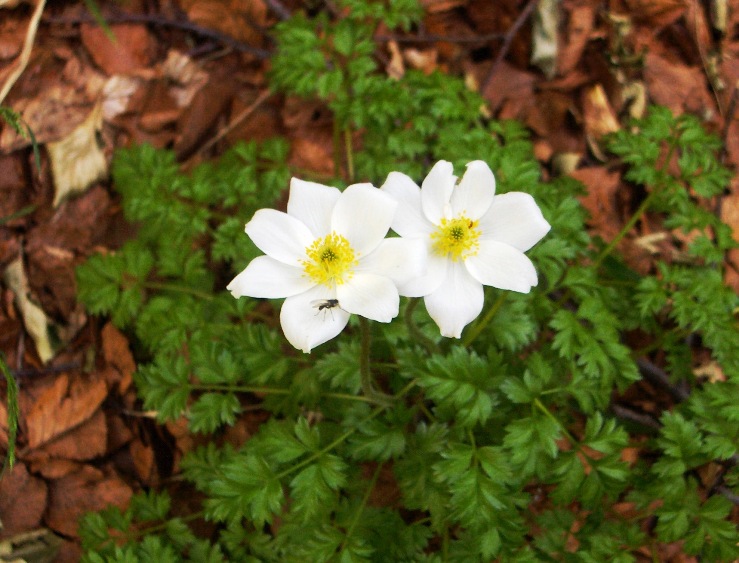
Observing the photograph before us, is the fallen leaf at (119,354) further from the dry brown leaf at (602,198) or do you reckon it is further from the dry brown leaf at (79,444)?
the dry brown leaf at (602,198)

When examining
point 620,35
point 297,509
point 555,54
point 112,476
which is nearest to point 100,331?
point 112,476

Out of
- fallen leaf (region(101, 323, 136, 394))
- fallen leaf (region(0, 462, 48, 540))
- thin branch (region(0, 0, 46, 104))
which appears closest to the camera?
fallen leaf (region(0, 462, 48, 540))

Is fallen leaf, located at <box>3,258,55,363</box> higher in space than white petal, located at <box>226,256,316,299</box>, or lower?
lower

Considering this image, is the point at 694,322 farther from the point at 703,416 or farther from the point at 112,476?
the point at 112,476

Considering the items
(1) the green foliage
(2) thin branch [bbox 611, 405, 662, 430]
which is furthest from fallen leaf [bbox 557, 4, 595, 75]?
(2) thin branch [bbox 611, 405, 662, 430]

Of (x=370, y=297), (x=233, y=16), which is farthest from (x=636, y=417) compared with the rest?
(x=233, y=16)

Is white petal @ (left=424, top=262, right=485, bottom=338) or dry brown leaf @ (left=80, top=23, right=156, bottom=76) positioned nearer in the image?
white petal @ (left=424, top=262, right=485, bottom=338)

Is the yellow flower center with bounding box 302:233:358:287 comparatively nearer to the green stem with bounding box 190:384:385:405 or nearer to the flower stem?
the flower stem
